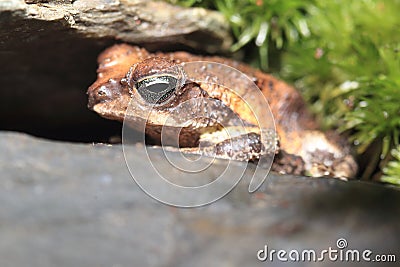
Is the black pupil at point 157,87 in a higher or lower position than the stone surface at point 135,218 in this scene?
higher

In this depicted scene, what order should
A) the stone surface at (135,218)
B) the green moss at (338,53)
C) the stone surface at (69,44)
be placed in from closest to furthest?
the stone surface at (135,218) → the stone surface at (69,44) → the green moss at (338,53)

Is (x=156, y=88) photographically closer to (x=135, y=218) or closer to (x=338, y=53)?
(x=135, y=218)

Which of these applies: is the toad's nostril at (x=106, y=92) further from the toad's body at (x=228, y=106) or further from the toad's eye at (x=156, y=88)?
the toad's eye at (x=156, y=88)

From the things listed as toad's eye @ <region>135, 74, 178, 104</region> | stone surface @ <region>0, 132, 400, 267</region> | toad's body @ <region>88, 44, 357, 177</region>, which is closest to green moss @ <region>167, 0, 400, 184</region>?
toad's body @ <region>88, 44, 357, 177</region>

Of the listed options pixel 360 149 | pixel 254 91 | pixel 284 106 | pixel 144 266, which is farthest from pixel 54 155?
pixel 360 149

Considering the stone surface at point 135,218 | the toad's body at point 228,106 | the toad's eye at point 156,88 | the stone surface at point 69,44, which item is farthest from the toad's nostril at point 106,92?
the stone surface at point 135,218

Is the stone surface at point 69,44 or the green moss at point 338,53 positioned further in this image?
the green moss at point 338,53
